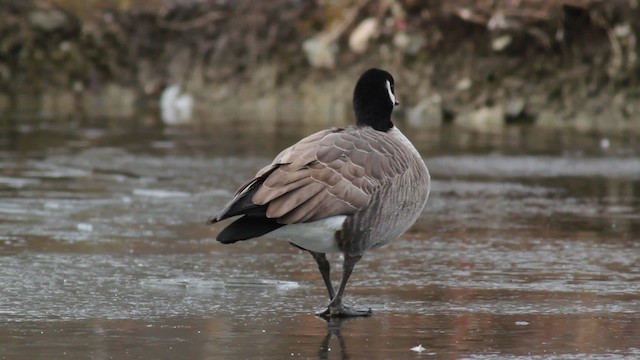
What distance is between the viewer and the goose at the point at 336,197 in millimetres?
6895

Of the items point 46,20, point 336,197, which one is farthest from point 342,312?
point 46,20

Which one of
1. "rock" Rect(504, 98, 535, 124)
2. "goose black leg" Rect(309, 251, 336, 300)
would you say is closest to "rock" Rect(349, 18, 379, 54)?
"rock" Rect(504, 98, 535, 124)

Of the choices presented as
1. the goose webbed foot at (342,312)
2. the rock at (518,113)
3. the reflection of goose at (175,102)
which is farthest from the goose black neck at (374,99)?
the reflection of goose at (175,102)

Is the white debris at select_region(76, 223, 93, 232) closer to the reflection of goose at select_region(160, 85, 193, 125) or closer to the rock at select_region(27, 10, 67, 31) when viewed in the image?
the reflection of goose at select_region(160, 85, 193, 125)

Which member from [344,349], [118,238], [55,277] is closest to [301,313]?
[344,349]

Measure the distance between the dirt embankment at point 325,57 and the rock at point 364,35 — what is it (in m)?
0.03

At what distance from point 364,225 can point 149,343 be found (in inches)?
58.3

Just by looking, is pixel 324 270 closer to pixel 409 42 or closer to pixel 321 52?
pixel 409 42

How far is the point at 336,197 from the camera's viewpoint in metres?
7.14

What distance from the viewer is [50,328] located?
6777mm

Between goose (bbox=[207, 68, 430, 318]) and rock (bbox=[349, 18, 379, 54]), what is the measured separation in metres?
17.0

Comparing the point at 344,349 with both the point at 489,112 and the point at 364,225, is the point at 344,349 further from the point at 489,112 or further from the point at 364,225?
the point at 489,112

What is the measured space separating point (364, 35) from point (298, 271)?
1622 centimetres

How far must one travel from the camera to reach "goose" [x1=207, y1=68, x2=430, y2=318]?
6895 millimetres
